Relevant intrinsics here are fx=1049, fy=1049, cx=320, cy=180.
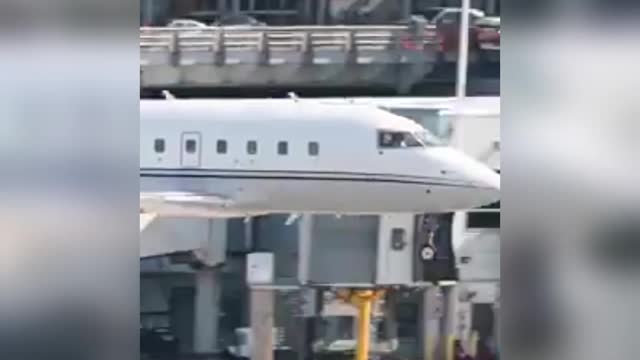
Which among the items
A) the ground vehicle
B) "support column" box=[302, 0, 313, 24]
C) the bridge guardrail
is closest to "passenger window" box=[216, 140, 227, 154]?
the ground vehicle

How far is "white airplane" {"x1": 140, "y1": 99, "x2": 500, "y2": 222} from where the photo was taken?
3.52 m

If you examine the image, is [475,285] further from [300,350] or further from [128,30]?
[128,30]

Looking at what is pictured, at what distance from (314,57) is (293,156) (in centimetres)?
110

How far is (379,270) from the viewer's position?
2.49m

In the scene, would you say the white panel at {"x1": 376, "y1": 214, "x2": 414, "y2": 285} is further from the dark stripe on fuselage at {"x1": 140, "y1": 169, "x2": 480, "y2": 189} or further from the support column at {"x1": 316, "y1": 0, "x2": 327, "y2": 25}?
the support column at {"x1": 316, "y1": 0, "x2": 327, "y2": 25}

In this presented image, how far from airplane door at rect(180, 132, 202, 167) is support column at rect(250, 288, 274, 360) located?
1101mm

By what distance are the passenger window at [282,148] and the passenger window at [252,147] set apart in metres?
0.08

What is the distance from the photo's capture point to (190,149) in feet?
12.1

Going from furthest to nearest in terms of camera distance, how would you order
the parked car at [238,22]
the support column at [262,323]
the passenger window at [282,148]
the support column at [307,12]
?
the support column at [307,12] → the parked car at [238,22] → the passenger window at [282,148] → the support column at [262,323]

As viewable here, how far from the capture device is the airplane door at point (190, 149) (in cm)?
361

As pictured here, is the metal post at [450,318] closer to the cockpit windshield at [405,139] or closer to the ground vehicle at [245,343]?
the ground vehicle at [245,343]

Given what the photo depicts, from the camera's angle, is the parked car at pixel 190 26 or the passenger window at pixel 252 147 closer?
the passenger window at pixel 252 147

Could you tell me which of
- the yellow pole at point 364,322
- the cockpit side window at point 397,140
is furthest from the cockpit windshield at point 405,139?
the yellow pole at point 364,322

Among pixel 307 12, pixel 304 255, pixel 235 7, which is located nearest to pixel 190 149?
pixel 304 255
